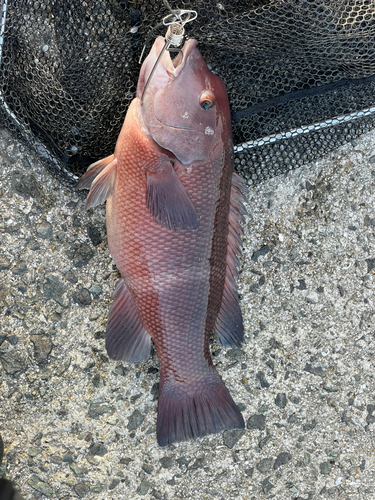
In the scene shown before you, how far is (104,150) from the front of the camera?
6.59 ft

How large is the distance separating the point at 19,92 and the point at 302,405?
1.92 metres

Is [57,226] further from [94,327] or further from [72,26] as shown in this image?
[72,26]

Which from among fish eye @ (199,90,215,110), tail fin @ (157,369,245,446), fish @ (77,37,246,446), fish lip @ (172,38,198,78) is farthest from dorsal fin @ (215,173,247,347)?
fish lip @ (172,38,198,78)

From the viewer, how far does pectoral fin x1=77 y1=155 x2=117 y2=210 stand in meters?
1.83

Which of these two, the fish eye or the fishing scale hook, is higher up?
the fishing scale hook

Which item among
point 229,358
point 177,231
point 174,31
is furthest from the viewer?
point 229,358

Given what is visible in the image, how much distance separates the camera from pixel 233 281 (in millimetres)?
1968

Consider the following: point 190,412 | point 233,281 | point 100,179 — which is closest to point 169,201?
point 100,179

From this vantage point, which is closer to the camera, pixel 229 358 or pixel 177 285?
pixel 177 285

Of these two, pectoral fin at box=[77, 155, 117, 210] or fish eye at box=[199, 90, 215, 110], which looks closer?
fish eye at box=[199, 90, 215, 110]

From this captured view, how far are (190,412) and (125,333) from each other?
1.40 feet

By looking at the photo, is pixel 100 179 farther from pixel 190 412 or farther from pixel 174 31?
pixel 190 412

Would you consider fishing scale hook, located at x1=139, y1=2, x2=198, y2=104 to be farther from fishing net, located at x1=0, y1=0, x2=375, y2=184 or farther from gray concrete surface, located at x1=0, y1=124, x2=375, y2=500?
gray concrete surface, located at x1=0, y1=124, x2=375, y2=500

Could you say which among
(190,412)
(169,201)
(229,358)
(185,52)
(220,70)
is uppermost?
(185,52)
